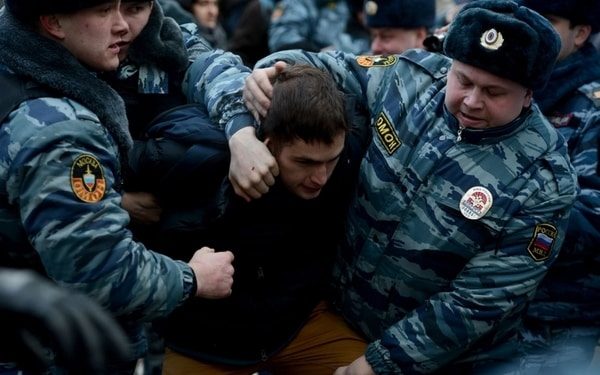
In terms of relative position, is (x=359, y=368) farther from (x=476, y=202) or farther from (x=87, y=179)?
(x=87, y=179)

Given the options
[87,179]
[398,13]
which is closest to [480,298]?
[87,179]

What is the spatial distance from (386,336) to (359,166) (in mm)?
613

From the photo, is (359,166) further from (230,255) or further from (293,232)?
(230,255)

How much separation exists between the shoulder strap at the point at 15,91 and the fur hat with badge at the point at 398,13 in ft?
9.24

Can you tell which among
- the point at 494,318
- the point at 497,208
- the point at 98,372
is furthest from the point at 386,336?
the point at 98,372

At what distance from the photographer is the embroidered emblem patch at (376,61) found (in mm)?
3299

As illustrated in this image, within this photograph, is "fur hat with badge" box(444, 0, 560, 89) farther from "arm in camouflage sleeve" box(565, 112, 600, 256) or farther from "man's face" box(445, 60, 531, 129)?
"arm in camouflage sleeve" box(565, 112, 600, 256)

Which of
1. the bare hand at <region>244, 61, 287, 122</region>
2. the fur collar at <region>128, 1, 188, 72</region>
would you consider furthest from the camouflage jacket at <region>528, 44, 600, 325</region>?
the fur collar at <region>128, 1, 188, 72</region>

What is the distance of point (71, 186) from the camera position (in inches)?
93.7

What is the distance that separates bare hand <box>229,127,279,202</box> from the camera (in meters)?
2.85

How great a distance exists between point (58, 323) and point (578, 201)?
8.56 feet

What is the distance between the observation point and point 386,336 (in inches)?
122

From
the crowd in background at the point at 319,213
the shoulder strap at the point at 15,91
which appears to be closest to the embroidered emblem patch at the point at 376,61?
the crowd in background at the point at 319,213

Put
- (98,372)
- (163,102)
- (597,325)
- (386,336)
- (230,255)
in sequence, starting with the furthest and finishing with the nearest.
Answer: (597,325), (163,102), (386,336), (230,255), (98,372)
